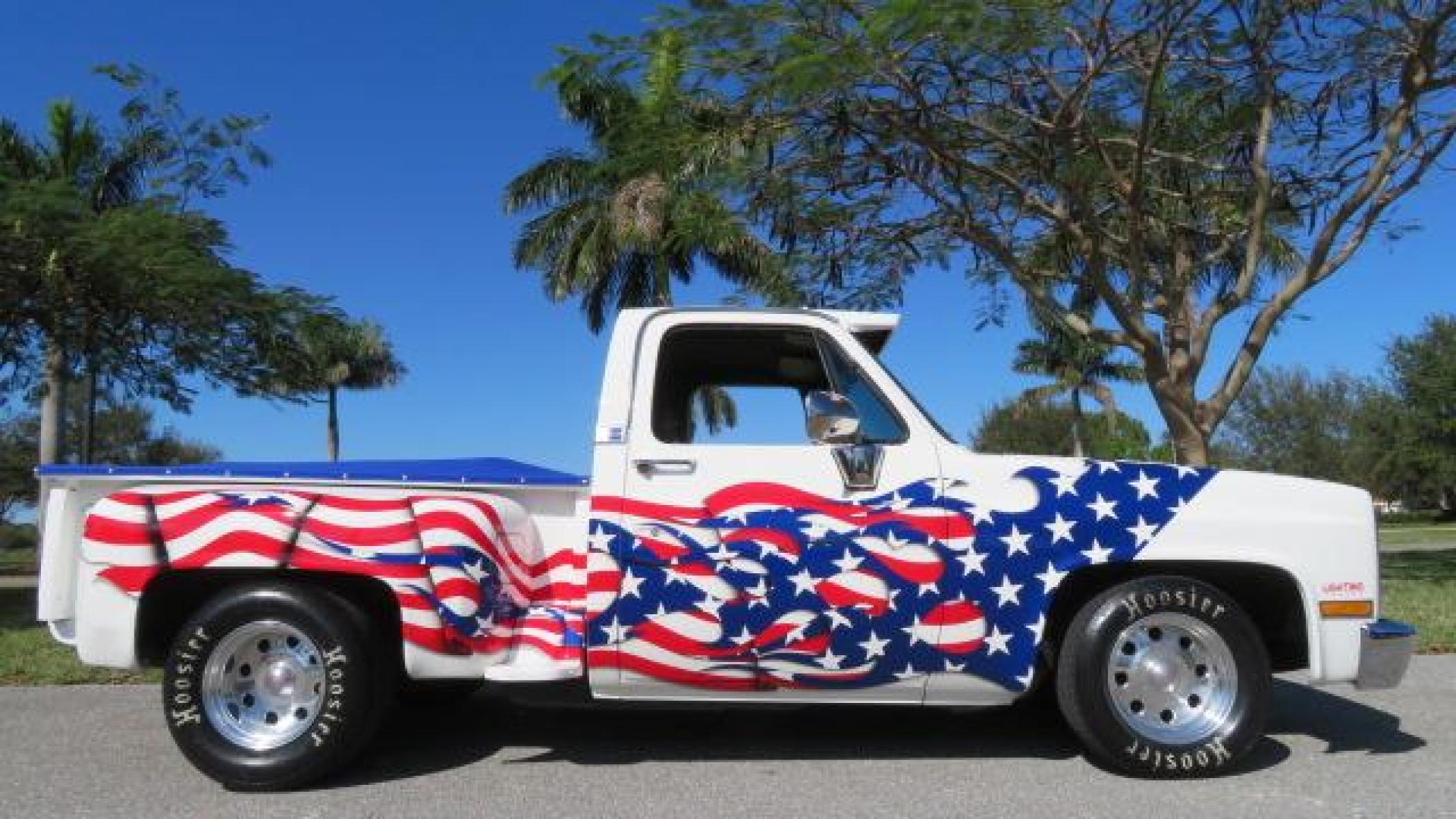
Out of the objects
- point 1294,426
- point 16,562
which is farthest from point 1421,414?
point 16,562

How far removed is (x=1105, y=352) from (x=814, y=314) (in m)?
8.70

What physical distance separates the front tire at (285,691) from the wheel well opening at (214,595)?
0.23 feet

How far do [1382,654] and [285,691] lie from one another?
452 centimetres

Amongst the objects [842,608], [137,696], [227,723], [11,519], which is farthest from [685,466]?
[11,519]

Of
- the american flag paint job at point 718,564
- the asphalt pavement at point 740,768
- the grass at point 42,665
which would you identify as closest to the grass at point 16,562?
the grass at point 42,665

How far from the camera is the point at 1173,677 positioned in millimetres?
4441

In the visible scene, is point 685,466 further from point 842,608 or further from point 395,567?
point 395,567

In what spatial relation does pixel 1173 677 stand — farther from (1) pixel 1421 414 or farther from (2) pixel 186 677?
(1) pixel 1421 414

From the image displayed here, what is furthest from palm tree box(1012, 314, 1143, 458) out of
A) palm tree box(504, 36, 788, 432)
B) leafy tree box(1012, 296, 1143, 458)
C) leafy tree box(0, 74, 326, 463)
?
leafy tree box(0, 74, 326, 463)

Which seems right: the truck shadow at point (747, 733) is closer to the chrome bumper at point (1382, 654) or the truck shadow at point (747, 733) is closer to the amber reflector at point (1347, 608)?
the chrome bumper at point (1382, 654)

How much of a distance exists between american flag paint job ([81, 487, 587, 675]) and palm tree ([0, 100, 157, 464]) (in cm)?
890

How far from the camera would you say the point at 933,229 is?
1277 cm

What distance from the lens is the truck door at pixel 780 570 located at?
4309 mm

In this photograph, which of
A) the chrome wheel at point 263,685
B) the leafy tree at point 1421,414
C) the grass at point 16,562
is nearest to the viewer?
the chrome wheel at point 263,685
